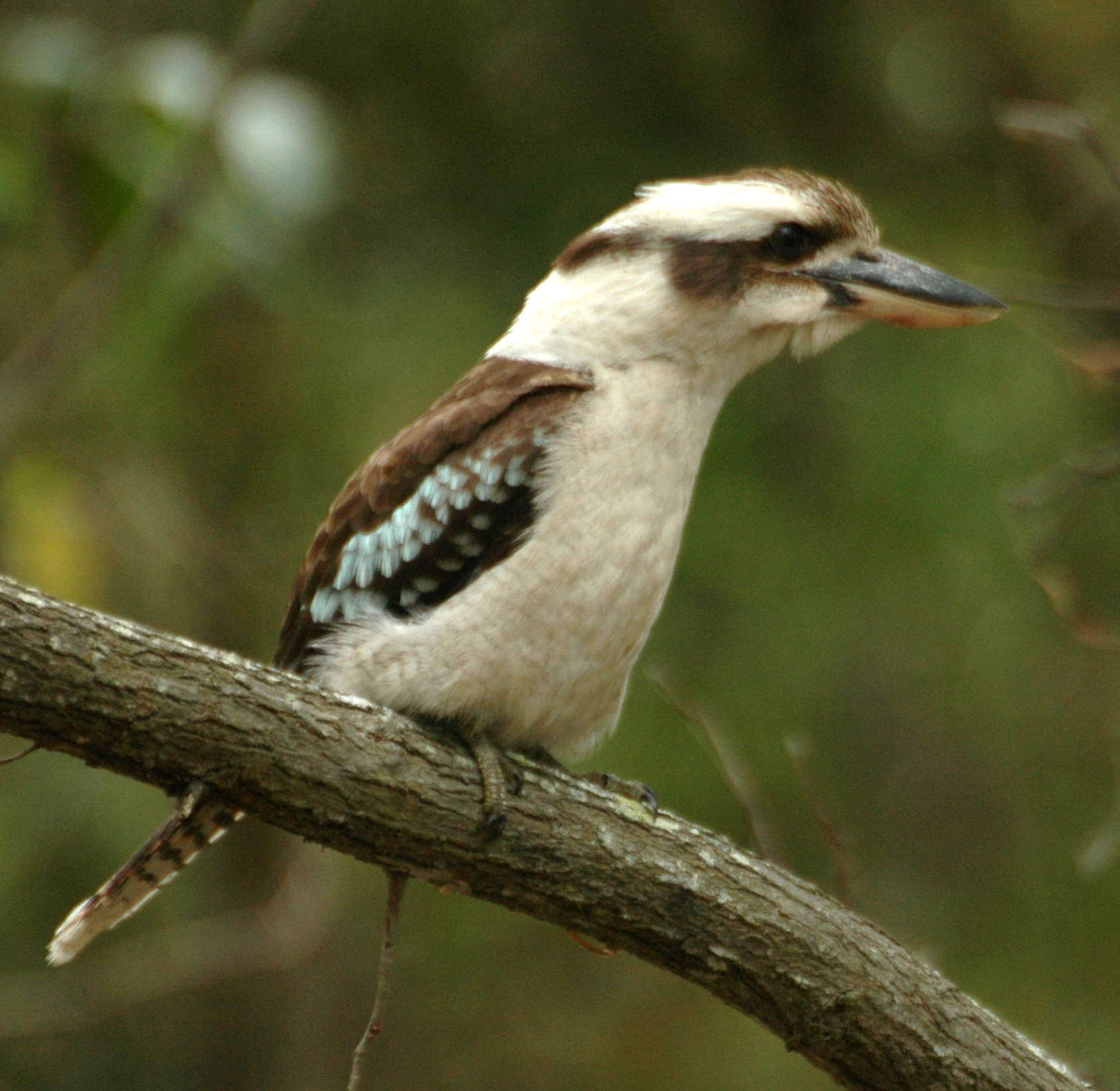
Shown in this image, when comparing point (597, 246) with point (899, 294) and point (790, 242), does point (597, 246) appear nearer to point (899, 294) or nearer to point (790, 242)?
point (790, 242)

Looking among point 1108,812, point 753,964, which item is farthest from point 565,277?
point 1108,812

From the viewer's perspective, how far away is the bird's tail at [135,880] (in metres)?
2.84

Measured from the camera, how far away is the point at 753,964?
96.8 inches

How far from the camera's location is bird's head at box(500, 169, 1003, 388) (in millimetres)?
2902

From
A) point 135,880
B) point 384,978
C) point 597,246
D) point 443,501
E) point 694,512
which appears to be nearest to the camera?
point 384,978

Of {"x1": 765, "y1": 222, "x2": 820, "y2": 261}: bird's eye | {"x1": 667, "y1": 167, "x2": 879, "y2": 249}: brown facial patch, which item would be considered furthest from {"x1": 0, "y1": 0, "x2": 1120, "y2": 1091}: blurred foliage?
{"x1": 765, "y1": 222, "x2": 820, "y2": 261}: bird's eye

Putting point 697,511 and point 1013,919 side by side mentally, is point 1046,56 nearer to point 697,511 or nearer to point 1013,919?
point 697,511

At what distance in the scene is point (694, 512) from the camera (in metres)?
5.16

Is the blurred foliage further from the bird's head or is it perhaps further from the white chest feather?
the white chest feather

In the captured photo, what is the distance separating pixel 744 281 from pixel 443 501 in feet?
2.33

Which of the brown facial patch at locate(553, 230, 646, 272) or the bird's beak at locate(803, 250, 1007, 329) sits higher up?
the bird's beak at locate(803, 250, 1007, 329)

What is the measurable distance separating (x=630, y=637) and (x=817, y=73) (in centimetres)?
346

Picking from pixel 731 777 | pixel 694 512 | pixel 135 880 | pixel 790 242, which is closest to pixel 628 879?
pixel 731 777

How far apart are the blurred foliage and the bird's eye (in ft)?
6.58
